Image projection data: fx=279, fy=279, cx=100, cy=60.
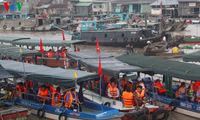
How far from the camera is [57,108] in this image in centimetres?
1007

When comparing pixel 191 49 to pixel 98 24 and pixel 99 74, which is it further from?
pixel 99 74

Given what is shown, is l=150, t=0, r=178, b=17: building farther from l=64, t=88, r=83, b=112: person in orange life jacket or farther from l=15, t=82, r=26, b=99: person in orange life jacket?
l=64, t=88, r=83, b=112: person in orange life jacket

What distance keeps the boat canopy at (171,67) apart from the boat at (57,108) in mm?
2746

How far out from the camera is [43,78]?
10289mm

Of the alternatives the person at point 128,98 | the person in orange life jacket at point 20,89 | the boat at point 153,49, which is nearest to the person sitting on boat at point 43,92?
the person in orange life jacket at point 20,89

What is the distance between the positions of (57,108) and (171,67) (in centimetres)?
475

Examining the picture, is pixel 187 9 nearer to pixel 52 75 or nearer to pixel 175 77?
pixel 175 77

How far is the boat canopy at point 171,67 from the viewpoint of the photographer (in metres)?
10.4

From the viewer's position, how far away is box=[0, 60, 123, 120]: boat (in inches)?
369

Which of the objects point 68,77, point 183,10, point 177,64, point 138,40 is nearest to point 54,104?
point 68,77

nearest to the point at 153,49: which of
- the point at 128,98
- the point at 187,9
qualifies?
the point at 128,98

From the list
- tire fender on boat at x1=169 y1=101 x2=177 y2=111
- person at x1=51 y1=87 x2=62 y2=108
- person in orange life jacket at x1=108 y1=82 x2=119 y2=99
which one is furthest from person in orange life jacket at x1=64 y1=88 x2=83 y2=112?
tire fender on boat at x1=169 y1=101 x2=177 y2=111

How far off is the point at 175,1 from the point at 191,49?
31.4 metres

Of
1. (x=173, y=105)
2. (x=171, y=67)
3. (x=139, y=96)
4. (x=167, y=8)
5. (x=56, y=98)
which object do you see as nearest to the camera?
(x=139, y=96)
